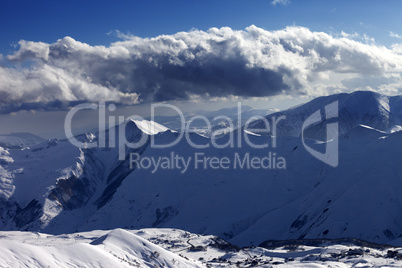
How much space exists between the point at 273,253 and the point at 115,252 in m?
49.0

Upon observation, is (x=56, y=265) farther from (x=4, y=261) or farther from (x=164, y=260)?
Answer: (x=164, y=260)

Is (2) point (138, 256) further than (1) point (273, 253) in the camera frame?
No

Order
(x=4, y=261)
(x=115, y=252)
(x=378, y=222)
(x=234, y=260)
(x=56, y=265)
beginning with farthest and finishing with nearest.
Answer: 1. (x=378, y=222)
2. (x=234, y=260)
3. (x=115, y=252)
4. (x=56, y=265)
5. (x=4, y=261)

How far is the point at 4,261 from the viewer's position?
2724 inches

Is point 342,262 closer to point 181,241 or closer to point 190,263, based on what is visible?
point 190,263

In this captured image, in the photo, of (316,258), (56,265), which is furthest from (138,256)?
(316,258)

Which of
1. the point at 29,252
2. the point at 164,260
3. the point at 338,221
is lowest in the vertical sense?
the point at 338,221

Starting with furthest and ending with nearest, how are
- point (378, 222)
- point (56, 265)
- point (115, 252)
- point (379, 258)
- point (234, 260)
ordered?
point (378, 222), point (234, 260), point (379, 258), point (115, 252), point (56, 265)

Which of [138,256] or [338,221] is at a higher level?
[138,256]

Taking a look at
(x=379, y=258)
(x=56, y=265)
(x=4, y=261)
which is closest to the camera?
(x=4, y=261)

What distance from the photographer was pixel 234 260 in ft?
372

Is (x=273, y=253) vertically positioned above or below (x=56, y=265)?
below

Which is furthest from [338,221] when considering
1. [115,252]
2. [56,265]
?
[56,265]

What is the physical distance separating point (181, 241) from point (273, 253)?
1594 inches
